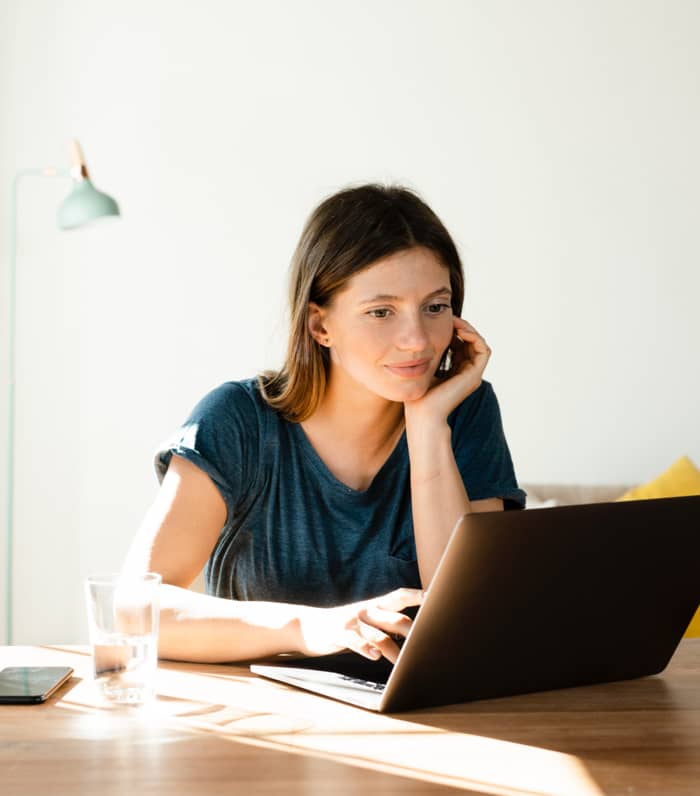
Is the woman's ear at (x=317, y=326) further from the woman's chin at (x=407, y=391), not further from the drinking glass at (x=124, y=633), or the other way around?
the drinking glass at (x=124, y=633)

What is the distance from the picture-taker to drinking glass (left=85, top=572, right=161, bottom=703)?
106cm

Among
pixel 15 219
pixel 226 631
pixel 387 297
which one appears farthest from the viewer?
pixel 15 219

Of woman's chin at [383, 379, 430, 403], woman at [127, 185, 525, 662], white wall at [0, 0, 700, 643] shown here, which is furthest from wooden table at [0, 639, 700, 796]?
white wall at [0, 0, 700, 643]

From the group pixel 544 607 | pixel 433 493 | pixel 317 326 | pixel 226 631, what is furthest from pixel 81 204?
pixel 544 607

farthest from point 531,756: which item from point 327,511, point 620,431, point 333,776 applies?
point 620,431

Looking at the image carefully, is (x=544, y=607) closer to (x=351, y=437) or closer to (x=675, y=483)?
(x=351, y=437)

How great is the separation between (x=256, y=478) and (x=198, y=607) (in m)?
0.41

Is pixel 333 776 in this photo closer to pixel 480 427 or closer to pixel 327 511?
pixel 327 511

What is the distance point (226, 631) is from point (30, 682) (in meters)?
0.22

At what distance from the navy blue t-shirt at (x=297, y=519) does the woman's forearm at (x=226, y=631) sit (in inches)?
13.6

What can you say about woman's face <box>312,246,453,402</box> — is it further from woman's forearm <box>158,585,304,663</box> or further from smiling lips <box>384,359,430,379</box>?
woman's forearm <box>158,585,304,663</box>

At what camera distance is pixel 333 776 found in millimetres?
848

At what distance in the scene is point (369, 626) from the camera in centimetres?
112

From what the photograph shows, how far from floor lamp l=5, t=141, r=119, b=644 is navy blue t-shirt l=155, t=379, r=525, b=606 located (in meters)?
1.46
